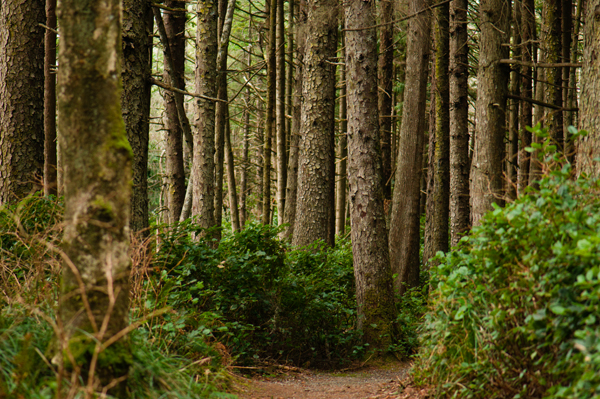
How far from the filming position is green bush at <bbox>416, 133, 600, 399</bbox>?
2.62 meters

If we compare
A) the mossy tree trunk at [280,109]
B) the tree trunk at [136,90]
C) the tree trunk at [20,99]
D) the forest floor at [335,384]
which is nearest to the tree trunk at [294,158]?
the mossy tree trunk at [280,109]

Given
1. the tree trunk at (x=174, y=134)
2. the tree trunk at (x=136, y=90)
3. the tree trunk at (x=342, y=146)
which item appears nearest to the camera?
the tree trunk at (x=136, y=90)

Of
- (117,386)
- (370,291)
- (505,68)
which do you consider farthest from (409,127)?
(117,386)

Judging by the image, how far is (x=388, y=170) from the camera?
45.6 feet

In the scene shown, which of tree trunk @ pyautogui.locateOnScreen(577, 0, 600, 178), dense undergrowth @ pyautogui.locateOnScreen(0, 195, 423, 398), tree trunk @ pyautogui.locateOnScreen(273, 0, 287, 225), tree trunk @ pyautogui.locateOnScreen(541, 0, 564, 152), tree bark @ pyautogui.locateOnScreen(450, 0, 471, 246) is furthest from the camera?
tree trunk @ pyautogui.locateOnScreen(273, 0, 287, 225)

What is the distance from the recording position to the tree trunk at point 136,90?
221 inches

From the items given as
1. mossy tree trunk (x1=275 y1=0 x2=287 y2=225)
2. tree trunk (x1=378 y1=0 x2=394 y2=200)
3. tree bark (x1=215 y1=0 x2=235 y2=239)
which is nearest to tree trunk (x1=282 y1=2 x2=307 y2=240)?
mossy tree trunk (x1=275 y1=0 x2=287 y2=225)

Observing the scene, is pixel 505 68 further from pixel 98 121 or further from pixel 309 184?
pixel 98 121

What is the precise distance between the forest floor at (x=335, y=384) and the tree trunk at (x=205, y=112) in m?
3.27

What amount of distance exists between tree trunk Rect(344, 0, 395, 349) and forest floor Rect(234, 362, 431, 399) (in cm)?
77

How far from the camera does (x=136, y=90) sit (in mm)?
5719

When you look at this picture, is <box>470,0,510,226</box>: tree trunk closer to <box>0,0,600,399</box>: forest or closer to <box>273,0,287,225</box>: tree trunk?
<box>0,0,600,399</box>: forest

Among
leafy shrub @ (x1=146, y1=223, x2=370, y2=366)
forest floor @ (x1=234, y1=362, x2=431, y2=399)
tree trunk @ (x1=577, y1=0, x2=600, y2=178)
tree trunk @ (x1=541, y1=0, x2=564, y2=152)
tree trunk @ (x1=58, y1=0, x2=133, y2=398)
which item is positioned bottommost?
forest floor @ (x1=234, y1=362, x2=431, y2=399)

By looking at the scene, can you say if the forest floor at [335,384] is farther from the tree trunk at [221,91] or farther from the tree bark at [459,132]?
the tree trunk at [221,91]
